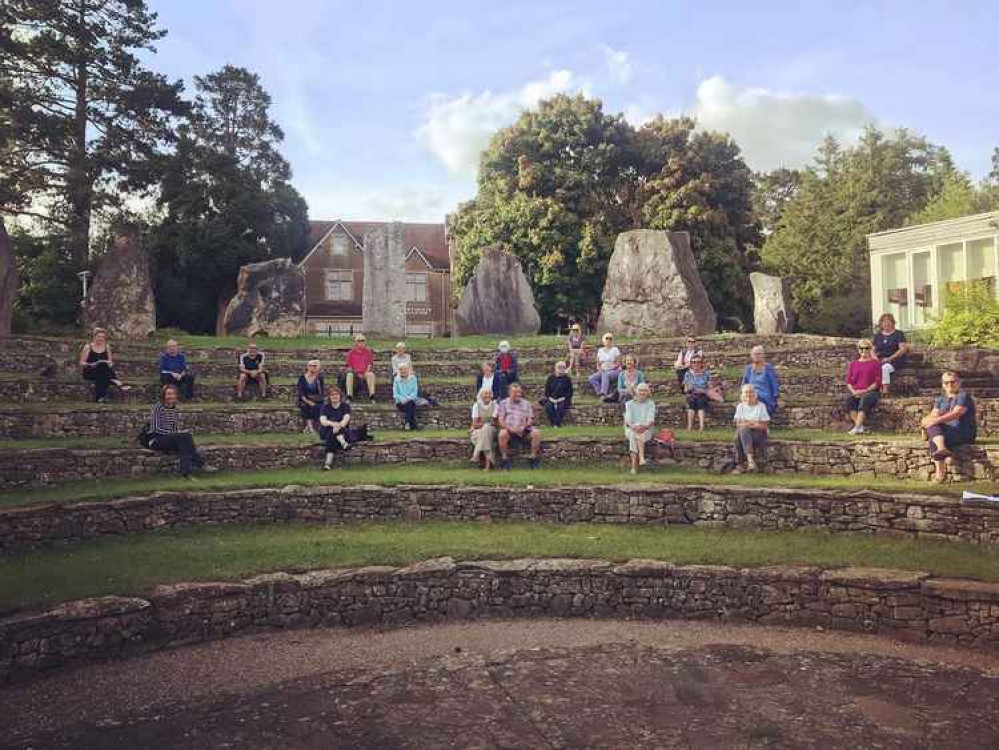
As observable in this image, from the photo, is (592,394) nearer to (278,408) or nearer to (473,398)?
(473,398)

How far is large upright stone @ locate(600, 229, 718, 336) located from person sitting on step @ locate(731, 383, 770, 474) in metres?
10.4

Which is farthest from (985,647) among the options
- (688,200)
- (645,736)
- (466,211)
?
(466,211)

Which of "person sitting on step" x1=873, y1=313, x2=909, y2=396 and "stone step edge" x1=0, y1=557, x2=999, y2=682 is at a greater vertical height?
"person sitting on step" x1=873, y1=313, x2=909, y2=396

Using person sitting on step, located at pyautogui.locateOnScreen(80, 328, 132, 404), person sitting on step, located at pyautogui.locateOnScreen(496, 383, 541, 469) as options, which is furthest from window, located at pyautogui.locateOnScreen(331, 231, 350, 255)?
person sitting on step, located at pyautogui.locateOnScreen(496, 383, 541, 469)

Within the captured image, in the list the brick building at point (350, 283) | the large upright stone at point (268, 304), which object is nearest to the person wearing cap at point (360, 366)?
the large upright stone at point (268, 304)

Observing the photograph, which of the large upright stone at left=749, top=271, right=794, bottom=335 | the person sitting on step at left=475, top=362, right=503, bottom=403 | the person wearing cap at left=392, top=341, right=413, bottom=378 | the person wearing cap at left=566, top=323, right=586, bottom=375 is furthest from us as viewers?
the large upright stone at left=749, top=271, right=794, bottom=335

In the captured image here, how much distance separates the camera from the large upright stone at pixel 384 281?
23.0 meters

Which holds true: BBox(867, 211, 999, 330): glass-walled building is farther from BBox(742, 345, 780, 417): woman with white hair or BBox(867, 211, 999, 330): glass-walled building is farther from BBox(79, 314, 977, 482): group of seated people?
BBox(742, 345, 780, 417): woman with white hair

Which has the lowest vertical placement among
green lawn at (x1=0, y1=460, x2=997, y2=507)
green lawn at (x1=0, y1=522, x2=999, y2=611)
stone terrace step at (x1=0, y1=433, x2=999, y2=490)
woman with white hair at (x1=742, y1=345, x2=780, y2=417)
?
green lawn at (x1=0, y1=522, x2=999, y2=611)

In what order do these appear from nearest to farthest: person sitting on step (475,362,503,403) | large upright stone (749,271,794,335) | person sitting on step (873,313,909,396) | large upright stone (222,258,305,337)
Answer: person sitting on step (873,313,909,396)
person sitting on step (475,362,503,403)
large upright stone (222,258,305,337)
large upright stone (749,271,794,335)

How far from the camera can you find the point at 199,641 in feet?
25.3

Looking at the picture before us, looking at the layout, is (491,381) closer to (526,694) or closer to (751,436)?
(751,436)

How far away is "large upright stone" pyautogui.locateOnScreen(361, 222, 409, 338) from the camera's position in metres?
23.0

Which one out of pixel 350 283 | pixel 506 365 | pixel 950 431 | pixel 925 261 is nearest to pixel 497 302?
pixel 506 365
